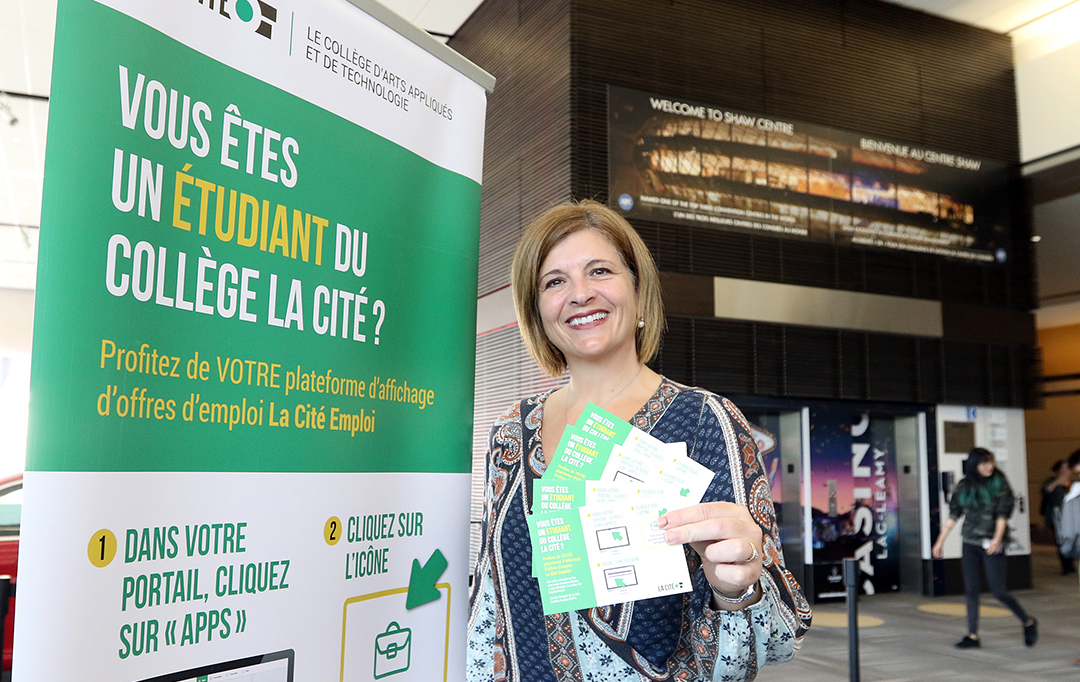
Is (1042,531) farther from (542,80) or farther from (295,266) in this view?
(295,266)

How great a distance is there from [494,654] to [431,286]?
0.69 m

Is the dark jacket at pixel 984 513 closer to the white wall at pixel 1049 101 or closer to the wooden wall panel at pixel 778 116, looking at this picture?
the wooden wall panel at pixel 778 116

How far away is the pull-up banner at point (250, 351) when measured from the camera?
37.7 inches

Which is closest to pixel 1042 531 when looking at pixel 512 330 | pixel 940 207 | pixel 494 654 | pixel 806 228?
pixel 940 207

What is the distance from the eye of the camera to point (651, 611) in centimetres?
128

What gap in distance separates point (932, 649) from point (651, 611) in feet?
17.5

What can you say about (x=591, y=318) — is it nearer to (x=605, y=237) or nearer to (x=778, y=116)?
(x=605, y=237)

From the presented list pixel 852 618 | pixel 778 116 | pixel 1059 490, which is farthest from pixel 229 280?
pixel 1059 490

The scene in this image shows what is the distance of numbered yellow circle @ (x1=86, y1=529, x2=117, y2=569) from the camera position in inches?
37.9

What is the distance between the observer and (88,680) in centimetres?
96

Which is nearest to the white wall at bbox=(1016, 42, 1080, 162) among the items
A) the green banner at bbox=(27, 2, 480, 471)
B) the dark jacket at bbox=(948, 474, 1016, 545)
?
the dark jacket at bbox=(948, 474, 1016, 545)

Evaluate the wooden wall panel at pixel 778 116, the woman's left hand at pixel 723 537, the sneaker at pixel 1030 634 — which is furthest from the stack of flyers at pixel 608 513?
the sneaker at pixel 1030 634

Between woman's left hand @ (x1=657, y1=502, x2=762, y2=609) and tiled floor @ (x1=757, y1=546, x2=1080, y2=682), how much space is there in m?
4.21

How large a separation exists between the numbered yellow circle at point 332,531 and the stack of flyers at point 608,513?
323 millimetres
